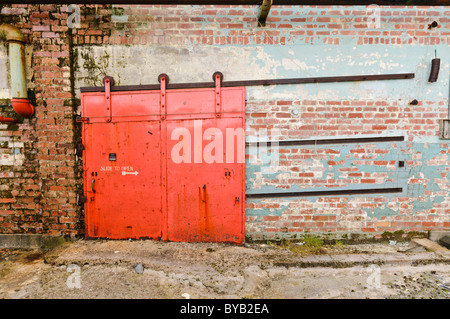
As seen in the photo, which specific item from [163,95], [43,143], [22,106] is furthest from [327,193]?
[22,106]

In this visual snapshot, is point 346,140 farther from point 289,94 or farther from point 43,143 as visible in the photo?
point 43,143

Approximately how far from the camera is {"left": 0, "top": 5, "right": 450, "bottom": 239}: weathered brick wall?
330 cm

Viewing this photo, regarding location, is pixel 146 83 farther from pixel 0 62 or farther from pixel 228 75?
pixel 0 62

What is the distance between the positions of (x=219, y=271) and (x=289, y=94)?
249 centimetres

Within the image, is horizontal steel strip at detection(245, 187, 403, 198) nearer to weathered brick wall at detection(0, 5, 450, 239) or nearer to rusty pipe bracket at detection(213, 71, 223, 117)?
weathered brick wall at detection(0, 5, 450, 239)

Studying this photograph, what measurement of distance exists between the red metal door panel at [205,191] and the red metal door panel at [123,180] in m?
0.23

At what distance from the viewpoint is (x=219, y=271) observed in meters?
2.80

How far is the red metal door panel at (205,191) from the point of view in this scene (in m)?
3.34

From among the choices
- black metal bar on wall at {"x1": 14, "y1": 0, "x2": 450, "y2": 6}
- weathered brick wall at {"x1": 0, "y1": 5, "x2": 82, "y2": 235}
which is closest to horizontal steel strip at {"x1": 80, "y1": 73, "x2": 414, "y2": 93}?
weathered brick wall at {"x1": 0, "y1": 5, "x2": 82, "y2": 235}

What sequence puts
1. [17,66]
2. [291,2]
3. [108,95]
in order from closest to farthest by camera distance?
[291,2] < [17,66] < [108,95]

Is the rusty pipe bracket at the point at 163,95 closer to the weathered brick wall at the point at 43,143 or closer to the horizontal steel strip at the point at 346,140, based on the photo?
the weathered brick wall at the point at 43,143

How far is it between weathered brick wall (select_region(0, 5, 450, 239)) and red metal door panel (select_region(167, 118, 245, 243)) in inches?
9.1

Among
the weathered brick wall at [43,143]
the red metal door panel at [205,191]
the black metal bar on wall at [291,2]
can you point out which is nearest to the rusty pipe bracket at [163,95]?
the red metal door panel at [205,191]

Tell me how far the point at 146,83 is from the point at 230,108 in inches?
48.2
